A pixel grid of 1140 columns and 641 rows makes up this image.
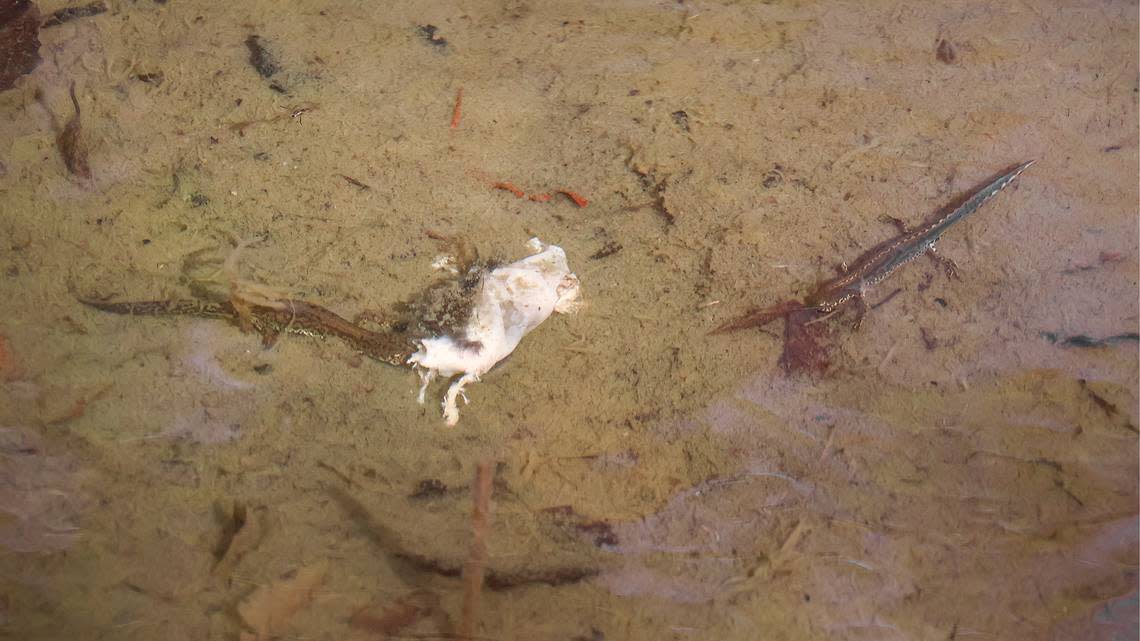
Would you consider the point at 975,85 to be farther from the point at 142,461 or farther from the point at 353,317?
the point at 142,461

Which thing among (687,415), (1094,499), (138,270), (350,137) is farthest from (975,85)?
(138,270)

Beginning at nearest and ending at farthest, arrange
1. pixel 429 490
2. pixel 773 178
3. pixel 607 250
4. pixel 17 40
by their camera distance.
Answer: pixel 429 490 → pixel 607 250 → pixel 773 178 → pixel 17 40

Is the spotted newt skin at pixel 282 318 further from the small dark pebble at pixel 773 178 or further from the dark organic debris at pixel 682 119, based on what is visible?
the small dark pebble at pixel 773 178

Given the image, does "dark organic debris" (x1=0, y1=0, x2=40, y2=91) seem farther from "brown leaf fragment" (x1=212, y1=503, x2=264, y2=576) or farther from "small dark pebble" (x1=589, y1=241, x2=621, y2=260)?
"small dark pebble" (x1=589, y1=241, x2=621, y2=260)

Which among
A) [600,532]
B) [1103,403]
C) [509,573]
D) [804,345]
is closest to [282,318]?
[509,573]

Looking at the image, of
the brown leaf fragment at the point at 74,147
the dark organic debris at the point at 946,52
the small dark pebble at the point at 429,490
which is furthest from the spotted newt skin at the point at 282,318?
the dark organic debris at the point at 946,52

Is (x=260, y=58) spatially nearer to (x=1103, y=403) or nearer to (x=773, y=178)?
(x=773, y=178)

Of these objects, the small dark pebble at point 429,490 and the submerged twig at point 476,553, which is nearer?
the submerged twig at point 476,553
